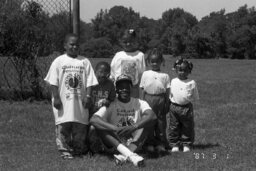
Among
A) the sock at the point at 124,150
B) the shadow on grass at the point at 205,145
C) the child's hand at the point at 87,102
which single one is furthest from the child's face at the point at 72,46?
the shadow on grass at the point at 205,145

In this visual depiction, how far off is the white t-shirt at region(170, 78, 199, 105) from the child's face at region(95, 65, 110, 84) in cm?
105

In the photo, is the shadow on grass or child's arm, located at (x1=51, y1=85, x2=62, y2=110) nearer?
child's arm, located at (x1=51, y1=85, x2=62, y2=110)

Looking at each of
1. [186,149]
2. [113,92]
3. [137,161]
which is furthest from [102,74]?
[186,149]

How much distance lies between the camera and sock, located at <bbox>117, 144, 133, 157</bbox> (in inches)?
227

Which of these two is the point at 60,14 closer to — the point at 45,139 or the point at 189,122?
the point at 45,139

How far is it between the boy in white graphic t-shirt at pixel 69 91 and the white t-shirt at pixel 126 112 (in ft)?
1.08

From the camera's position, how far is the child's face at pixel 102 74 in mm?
6195

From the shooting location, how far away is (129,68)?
651cm

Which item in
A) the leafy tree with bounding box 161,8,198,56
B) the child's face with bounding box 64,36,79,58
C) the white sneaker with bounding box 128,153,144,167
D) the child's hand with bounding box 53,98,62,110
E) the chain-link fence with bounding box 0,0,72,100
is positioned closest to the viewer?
the white sneaker with bounding box 128,153,144,167

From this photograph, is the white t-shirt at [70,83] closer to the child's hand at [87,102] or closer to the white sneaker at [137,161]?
the child's hand at [87,102]

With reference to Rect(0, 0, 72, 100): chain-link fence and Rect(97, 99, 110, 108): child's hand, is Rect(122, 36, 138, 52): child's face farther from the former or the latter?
Rect(0, 0, 72, 100): chain-link fence

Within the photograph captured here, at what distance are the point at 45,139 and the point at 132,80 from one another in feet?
5.92
